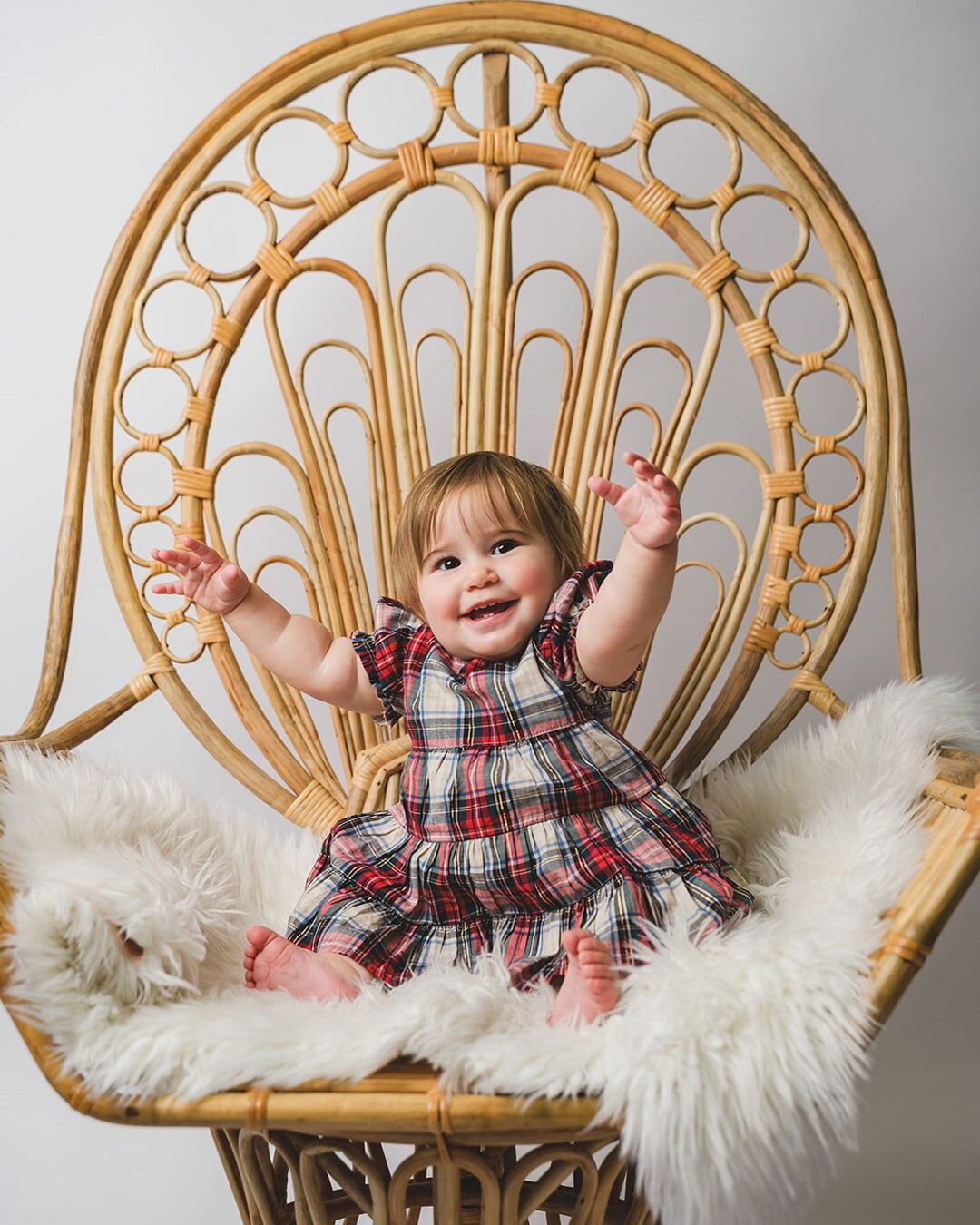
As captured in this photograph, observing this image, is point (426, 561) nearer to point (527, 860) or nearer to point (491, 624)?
point (491, 624)

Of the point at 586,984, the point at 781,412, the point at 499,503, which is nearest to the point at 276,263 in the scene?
the point at 499,503

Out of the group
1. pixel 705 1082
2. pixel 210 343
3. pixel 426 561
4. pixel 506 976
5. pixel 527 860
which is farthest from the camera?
pixel 210 343

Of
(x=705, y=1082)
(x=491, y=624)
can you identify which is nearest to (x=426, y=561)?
(x=491, y=624)

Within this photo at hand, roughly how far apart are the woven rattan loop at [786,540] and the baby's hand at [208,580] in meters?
0.52

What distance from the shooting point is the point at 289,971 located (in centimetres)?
85

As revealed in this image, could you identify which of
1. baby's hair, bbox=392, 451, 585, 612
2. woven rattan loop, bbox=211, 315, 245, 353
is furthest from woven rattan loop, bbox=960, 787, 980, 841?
woven rattan loop, bbox=211, 315, 245, 353

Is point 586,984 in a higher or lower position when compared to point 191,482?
lower

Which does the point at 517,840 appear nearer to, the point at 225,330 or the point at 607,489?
the point at 607,489

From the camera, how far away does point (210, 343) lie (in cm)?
125

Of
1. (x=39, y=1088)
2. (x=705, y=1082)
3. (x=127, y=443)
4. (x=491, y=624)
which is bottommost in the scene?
(x=39, y=1088)

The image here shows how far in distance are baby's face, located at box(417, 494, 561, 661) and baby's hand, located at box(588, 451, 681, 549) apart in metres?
0.15

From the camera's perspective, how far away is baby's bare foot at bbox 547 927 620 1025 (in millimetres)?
731

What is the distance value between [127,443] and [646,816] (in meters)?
1.02

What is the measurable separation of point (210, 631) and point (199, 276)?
0.37 m
